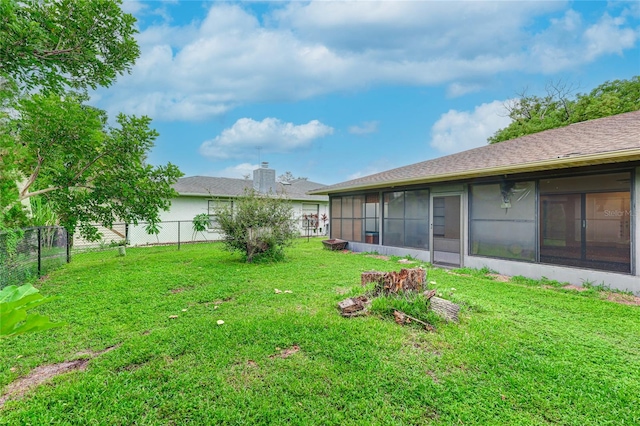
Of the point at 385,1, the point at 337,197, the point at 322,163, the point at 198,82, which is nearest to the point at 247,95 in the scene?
the point at 198,82

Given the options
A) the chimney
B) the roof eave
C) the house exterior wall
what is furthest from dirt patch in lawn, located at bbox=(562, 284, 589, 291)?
the chimney

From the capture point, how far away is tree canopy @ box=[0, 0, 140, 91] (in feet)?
14.8

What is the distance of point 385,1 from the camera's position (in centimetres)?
782

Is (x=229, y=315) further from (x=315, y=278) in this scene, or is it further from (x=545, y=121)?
(x=545, y=121)

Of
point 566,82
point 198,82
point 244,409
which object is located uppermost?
point 566,82

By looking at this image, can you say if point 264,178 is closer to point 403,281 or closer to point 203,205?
point 203,205

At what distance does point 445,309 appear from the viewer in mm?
3795

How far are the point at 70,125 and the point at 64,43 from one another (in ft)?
4.70

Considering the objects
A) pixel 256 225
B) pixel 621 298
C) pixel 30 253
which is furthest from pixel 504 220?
pixel 30 253

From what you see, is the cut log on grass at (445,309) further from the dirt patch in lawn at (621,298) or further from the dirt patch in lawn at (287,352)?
the dirt patch in lawn at (621,298)

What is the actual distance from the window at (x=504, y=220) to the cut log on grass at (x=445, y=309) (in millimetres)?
3858

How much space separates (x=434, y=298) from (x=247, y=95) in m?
12.2

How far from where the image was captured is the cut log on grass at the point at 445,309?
12.2 feet

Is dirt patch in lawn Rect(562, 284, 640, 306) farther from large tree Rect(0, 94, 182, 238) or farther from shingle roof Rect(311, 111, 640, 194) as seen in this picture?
large tree Rect(0, 94, 182, 238)
